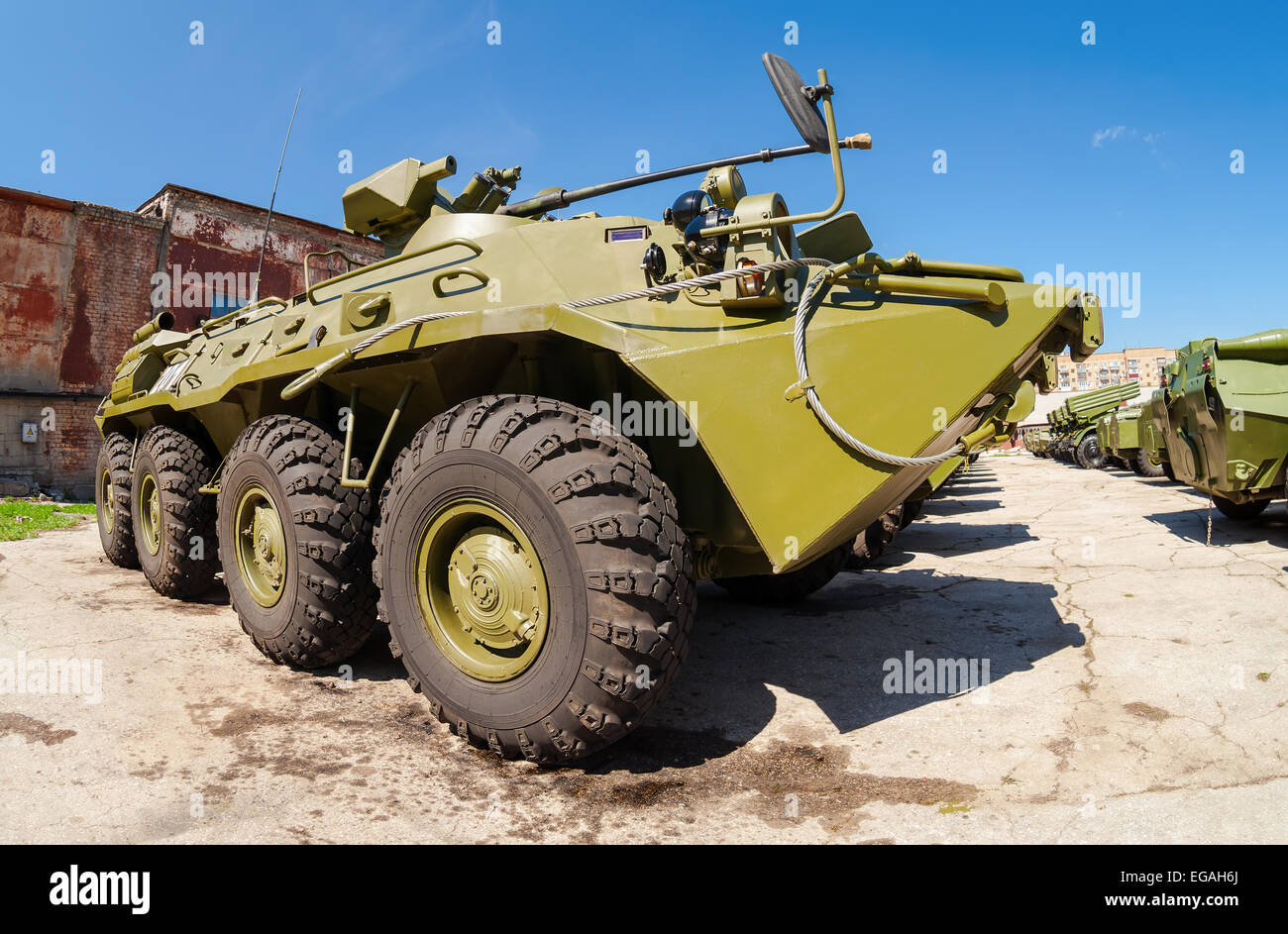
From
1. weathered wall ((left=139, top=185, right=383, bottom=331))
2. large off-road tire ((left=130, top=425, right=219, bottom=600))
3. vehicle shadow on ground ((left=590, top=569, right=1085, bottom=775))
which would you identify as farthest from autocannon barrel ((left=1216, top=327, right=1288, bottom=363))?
weathered wall ((left=139, top=185, right=383, bottom=331))

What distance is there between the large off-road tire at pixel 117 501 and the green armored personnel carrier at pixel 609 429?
359 centimetres

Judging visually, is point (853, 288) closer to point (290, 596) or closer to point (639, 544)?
point (639, 544)

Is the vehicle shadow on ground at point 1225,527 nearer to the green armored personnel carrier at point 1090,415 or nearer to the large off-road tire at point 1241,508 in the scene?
the large off-road tire at point 1241,508

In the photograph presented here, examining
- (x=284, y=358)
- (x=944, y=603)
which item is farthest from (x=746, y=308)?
(x=944, y=603)

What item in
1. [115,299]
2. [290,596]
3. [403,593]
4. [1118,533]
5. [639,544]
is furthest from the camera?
[115,299]

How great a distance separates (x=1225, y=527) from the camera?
8.89m

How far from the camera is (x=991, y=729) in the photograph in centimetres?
331

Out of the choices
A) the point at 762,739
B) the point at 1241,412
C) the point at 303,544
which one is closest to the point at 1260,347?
the point at 1241,412

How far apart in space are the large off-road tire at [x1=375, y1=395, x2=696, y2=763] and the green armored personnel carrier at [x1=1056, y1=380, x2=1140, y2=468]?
25.1 metres

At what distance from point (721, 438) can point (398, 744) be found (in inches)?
69.9

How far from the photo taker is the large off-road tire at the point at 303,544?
3924 millimetres

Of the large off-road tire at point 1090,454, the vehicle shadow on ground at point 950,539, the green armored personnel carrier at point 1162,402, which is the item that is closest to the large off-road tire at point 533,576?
the vehicle shadow on ground at point 950,539

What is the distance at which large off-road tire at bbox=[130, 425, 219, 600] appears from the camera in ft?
18.9

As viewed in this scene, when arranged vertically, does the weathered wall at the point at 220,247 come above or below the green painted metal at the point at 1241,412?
above
